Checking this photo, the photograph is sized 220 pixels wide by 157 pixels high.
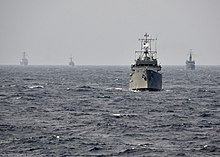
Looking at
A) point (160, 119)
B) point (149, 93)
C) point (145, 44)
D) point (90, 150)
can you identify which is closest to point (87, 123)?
point (160, 119)

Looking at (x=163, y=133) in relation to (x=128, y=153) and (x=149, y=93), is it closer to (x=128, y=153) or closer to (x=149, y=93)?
(x=128, y=153)

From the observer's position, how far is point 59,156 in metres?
44.4

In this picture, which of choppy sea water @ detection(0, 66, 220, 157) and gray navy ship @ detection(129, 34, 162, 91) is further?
gray navy ship @ detection(129, 34, 162, 91)

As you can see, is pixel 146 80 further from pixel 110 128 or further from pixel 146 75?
pixel 110 128

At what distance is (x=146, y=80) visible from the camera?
108 metres

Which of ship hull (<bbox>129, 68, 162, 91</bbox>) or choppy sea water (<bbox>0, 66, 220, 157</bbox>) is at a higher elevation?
ship hull (<bbox>129, 68, 162, 91</bbox>)

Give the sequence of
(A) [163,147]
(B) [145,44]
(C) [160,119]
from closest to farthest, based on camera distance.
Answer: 1. (A) [163,147]
2. (C) [160,119]
3. (B) [145,44]

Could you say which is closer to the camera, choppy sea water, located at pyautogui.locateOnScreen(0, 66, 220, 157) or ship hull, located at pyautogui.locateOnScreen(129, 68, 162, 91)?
choppy sea water, located at pyautogui.locateOnScreen(0, 66, 220, 157)

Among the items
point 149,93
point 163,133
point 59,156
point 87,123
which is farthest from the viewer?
point 149,93

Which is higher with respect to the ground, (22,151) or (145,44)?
(145,44)

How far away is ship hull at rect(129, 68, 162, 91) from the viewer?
107 metres

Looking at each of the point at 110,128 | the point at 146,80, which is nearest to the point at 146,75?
the point at 146,80

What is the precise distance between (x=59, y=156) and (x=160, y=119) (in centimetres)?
2429

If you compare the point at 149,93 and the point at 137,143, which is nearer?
the point at 137,143
